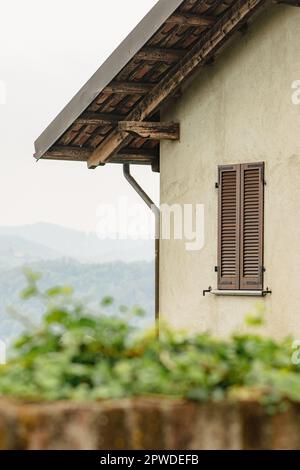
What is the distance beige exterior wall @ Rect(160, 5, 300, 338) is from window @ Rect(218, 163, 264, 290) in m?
0.09

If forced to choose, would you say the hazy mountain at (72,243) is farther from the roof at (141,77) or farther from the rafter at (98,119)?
the rafter at (98,119)

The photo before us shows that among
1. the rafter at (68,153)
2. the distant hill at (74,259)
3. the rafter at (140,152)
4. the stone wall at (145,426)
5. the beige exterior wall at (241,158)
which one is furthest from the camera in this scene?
the distant hill at (74,259)

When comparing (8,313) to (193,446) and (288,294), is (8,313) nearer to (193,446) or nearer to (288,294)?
(193,446)

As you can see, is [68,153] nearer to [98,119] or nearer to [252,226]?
[98,119]

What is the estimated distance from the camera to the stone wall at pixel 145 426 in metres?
3.42

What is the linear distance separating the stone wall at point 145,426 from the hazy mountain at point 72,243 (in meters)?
51.0

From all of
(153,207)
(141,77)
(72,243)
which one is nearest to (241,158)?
(141,77)

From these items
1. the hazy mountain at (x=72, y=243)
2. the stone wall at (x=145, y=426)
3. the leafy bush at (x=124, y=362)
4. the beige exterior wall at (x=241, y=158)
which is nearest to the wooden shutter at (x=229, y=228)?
the beige exterior wall at (x=241, y=158)

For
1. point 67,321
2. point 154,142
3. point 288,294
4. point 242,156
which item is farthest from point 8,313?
point 154,142

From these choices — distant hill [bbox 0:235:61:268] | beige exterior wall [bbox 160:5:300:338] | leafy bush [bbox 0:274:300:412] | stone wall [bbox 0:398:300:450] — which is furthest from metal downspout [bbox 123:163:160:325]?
distant hill [bbox 0:235:61:268]

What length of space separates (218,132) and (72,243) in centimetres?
5163

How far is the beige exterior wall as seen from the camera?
36.1 feet

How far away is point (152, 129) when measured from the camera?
40.7ft

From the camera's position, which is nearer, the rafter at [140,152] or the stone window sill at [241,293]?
the stone window sill at [241,293]
